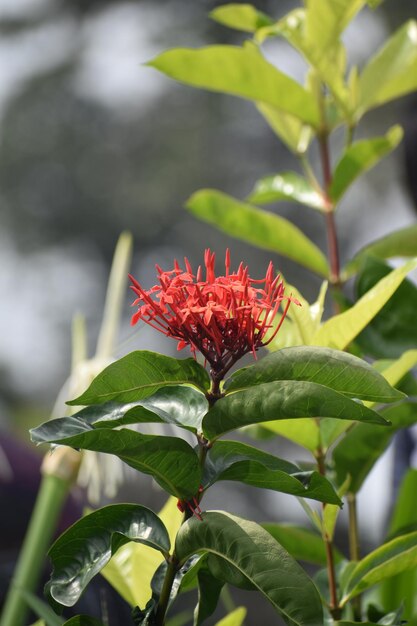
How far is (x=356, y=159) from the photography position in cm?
59

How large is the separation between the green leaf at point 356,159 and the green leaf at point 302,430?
0.71ft

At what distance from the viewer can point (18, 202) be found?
3.09 meters

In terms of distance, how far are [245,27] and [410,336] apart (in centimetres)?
26

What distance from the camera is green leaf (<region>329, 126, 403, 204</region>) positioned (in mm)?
586

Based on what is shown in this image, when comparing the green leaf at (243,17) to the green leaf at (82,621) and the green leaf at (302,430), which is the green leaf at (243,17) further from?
the green leaf at (82,621)

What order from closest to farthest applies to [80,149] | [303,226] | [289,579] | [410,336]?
[289,579] < [410,336] < [303,226] < [80,149]

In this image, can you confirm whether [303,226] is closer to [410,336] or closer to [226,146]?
[226,146]

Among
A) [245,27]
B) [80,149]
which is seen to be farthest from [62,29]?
[245,27]

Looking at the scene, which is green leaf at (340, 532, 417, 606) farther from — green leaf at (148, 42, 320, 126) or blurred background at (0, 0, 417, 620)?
blurred background at (0, 0, 417, 620)

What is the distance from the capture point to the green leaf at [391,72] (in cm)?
61

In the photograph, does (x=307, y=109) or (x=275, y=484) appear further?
(x=307, y=109)

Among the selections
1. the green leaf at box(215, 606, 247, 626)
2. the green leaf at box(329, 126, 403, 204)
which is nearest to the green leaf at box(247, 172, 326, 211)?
the green leaf at box(329, 126, 403, 204)

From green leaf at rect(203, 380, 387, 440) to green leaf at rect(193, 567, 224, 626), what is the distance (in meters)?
0.07

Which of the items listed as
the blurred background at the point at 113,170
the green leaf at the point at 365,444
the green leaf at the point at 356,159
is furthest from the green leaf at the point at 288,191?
the blurred background at the point at 113,170
